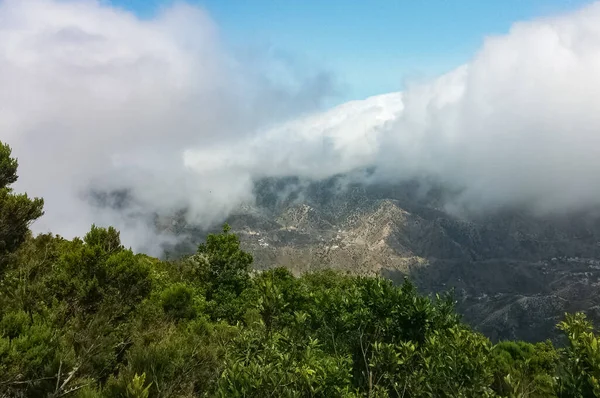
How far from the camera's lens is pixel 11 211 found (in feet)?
95.2

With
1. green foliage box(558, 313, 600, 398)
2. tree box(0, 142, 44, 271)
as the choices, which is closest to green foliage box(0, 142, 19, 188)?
tree box(0, 142, 44, 271)

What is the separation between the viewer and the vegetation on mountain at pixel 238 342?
13.6m

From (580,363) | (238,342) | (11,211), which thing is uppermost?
(11,211)

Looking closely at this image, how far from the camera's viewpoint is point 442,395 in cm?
1438

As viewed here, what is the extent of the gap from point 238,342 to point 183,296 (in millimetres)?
27109

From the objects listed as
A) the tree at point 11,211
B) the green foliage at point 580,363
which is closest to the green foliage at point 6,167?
the tree at point 11,211

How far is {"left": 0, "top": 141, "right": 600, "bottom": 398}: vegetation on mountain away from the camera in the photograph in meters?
13.6

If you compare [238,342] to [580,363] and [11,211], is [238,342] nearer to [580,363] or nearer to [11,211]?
[580,363]

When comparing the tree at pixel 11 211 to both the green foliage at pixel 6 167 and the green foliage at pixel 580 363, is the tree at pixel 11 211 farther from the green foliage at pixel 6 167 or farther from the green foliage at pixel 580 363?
the green foliage at pixel 580 363

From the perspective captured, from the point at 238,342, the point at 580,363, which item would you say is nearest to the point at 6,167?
the point at 238,342

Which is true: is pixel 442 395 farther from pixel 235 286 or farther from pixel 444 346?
pixel 235 286

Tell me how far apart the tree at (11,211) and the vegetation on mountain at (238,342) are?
0.27 feet

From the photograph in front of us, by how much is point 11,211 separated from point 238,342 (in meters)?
22.3

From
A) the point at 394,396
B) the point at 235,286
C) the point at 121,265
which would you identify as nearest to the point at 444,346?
the point at 394,396
